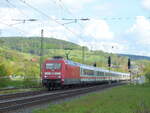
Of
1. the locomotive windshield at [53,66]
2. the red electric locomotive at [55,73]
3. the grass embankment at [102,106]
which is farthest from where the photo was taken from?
the locomotive windshield at [53,66]

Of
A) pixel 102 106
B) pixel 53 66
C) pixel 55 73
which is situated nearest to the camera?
pixel 102 106

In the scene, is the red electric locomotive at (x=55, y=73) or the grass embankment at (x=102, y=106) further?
the red electric locomotive at (x=55, y=73)

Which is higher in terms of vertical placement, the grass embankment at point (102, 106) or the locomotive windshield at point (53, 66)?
the locomotive windshield at point (53, 66)

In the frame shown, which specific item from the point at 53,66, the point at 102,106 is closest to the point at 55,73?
the point at 53,66

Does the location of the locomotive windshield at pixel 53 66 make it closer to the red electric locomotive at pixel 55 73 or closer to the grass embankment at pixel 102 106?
the red electric locomotive at pixel 55 73

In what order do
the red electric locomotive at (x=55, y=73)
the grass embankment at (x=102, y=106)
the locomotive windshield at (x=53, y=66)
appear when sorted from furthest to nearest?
the locomotive windshield at (x=53, y=66)
the red electric locomotive at (x=55, y=73)
the grass embankment at (x=102, y=106)

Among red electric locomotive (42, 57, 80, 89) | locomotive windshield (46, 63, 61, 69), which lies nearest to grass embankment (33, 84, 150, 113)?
red electric locomotive (42, 57, 80, 89)

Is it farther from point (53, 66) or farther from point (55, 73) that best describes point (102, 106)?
point (53, 66)

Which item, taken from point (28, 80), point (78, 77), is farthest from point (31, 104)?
point (28, 80)

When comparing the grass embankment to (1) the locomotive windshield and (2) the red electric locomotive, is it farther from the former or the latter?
(1) the locomotive windshield

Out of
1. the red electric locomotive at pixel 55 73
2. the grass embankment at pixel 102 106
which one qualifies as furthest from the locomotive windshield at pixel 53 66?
the grass embankment at pixel 102 106

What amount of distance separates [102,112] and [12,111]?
4731mm

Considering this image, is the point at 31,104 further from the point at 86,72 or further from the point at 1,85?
the point at 86,72

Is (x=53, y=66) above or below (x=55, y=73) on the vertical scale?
above
